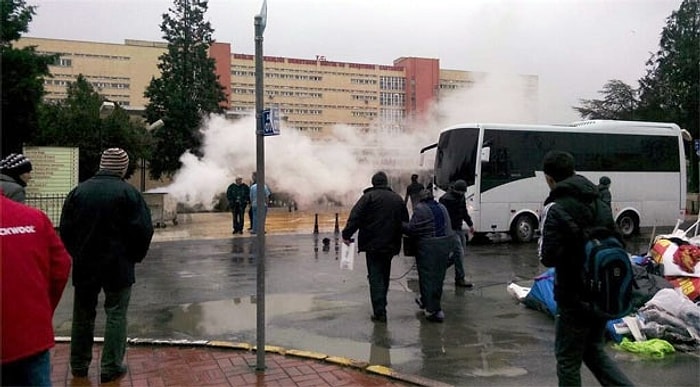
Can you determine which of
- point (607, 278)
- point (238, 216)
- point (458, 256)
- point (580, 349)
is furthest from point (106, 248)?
point (238, 216)

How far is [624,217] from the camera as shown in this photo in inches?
690

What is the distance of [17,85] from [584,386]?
62.5ft

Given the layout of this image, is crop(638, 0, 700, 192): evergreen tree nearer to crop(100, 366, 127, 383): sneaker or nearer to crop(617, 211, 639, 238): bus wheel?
crop(617, 211, 639, 238): bus wheel

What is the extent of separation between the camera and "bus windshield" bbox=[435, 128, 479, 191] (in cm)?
1582

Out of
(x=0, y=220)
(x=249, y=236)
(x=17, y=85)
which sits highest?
(x=17, y=85)

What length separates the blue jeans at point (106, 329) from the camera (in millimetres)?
4895

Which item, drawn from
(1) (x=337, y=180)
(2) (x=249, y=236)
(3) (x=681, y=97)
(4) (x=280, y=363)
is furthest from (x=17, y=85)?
(3) (x=681, y=97)

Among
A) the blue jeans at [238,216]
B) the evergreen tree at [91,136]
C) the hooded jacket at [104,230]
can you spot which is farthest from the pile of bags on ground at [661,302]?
the evergreen tree at [91,136]

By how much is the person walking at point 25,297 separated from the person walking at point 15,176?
2.28 feet

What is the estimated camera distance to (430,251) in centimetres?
707

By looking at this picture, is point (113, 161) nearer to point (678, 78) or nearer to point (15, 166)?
point (15, 166)

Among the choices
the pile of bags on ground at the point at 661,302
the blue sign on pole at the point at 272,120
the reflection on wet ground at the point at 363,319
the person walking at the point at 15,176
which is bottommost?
the reflection on wet ground at the point at 363,319

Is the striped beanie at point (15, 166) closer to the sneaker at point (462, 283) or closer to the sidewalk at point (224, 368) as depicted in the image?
the sidewalk at point (224, 368)

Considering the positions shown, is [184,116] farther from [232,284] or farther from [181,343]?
[181,343]
